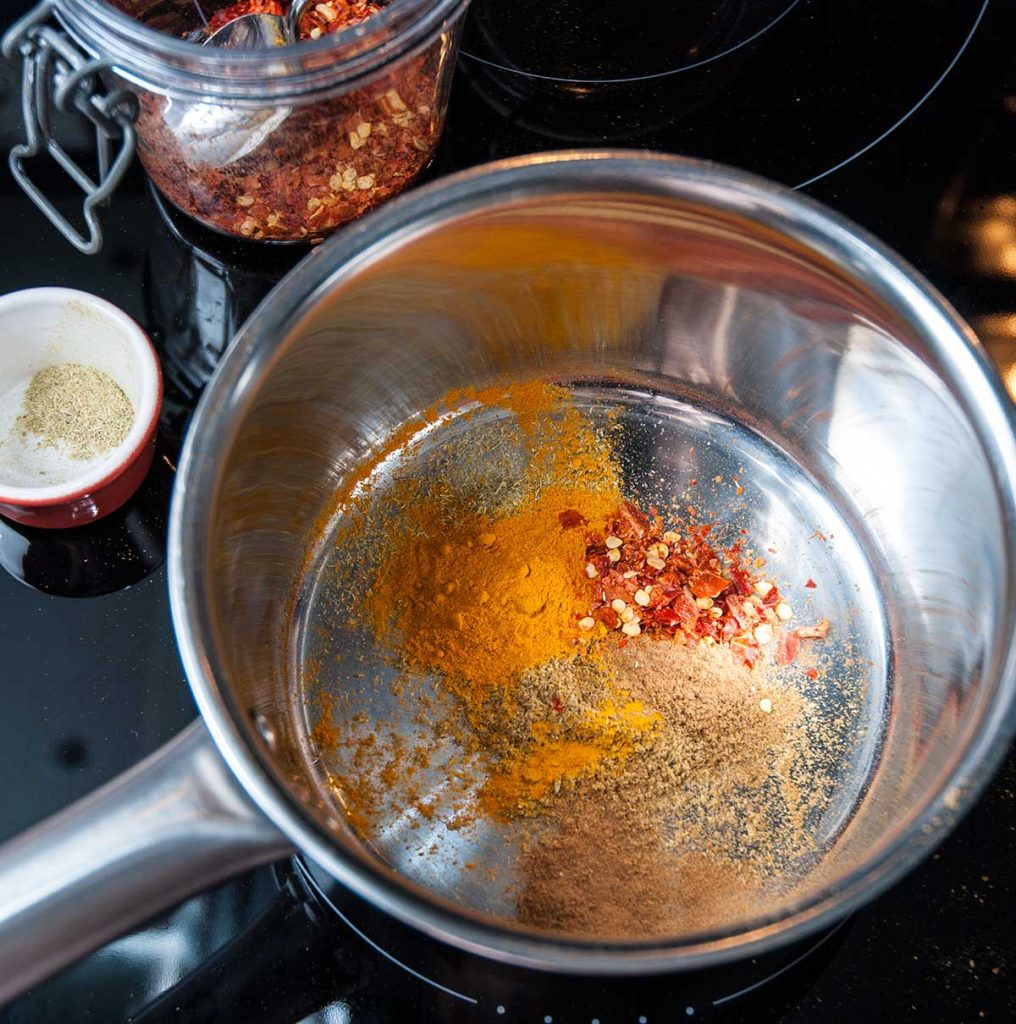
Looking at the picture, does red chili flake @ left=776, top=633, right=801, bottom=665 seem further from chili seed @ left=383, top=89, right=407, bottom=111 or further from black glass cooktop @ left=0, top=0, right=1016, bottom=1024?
chili seed @ left=383, top=89, right=407, bottom=111

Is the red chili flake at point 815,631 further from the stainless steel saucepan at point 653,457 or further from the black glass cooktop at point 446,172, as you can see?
the black glass cooktop at point 446,172

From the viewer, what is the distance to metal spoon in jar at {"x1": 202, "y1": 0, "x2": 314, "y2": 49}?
3.11ft

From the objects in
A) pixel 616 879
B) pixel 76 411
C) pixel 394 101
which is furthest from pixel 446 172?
pixel 616 879

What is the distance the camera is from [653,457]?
1013 mm

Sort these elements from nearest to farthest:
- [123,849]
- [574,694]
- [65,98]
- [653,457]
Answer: [123,849]
[65,98]
[574,694]
[653,457]

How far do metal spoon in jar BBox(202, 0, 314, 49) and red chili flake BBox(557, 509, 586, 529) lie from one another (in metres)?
0.48

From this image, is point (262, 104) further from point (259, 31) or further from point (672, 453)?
point (672, 453)

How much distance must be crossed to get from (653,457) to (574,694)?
24cm

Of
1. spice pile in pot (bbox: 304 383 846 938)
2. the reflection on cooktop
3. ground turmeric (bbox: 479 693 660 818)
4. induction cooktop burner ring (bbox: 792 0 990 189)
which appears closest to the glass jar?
the reflection on cooktop

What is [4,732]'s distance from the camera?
2.95 ft

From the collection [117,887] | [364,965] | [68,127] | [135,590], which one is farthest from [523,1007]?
[68,127]

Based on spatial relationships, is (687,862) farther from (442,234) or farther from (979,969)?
(442,234)

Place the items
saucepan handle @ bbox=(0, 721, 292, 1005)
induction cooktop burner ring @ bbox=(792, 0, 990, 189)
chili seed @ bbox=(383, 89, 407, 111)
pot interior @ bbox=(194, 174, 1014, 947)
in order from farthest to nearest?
induction cooktop burner ring @ bbox=(792, 0, 990, 189) < chili seed @ bbox=(383, 89, 407, 111) < pot interior @ bbox=(194, 174, 1014, 947) < saucepan handle @ bbox=(0, 721, 292, 1005)

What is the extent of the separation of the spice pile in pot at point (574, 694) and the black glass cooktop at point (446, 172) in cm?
8
